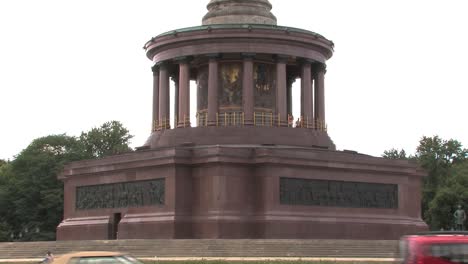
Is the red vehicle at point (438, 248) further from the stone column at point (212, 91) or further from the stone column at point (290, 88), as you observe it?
the stone column at point (290, 88)

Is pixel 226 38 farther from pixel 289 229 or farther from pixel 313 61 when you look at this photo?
pixel 289 229

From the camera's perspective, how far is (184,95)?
44.5m

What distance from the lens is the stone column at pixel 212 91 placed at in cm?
4366

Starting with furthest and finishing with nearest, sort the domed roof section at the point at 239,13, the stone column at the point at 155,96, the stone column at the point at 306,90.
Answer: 1. the stone column at the point at 155,96
2. the domed roof section at the point at 239,13
3. the stone column at the point at 306,90

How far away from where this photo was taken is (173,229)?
38.7 m

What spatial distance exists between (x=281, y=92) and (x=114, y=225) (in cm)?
1016

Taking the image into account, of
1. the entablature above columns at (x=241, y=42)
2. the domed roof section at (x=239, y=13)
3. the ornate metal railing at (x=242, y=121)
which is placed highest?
the domed roof section at (x=239, y=13)

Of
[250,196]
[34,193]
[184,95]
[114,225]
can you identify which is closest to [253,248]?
[250,196]

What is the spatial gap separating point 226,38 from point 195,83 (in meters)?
5.39

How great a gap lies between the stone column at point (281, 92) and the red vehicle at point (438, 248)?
22.2 meters

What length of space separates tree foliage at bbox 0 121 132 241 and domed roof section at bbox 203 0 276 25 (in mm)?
21409

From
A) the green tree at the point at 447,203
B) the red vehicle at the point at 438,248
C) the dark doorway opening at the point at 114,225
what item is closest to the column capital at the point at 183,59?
the dark doorway opening at the point at 114,225

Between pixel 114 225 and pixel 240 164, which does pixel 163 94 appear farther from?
pixel 240 164

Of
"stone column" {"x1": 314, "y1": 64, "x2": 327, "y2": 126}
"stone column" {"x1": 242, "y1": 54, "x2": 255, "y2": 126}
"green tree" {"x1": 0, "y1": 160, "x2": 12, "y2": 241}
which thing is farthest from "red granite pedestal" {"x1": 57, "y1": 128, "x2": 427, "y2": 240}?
"green tree" {"x1": 0, "y1": 160, "x2": 12, "y2": 241}
